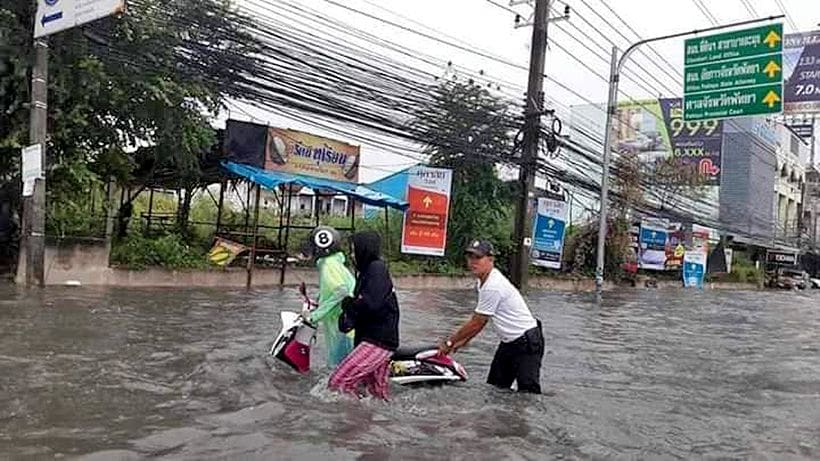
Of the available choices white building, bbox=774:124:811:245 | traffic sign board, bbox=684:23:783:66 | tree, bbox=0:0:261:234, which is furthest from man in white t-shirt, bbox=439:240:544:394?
white building, bbox=774:124:811:245

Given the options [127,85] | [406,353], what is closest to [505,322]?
[406,353]

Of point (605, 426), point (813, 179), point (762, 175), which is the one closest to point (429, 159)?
point (605, 426)

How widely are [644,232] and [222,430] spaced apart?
30027mm

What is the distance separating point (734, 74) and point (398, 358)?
11249 millimetres

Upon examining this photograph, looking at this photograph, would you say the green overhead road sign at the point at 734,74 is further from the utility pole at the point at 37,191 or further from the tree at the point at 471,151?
the utility pole at the point at 37,191

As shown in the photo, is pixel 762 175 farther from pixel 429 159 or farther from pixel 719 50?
pixel 719 50

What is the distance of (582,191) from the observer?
2486 centimetres

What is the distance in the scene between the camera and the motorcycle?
6480 millimetres

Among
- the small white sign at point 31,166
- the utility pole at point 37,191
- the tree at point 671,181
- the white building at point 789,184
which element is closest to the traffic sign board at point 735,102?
the utility pole at point 37,191

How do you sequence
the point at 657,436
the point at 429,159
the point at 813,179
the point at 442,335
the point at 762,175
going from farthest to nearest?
the point at 813,179
the point at 762,175
the point at 429,159
the point at 442,335
the point at 657,436

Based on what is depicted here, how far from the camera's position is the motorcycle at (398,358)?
648cm

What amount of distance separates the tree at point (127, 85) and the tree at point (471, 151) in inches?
213

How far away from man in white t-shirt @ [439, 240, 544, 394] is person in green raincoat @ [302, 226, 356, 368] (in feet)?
2.95

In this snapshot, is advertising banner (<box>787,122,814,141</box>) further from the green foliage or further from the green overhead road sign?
the green foliage
